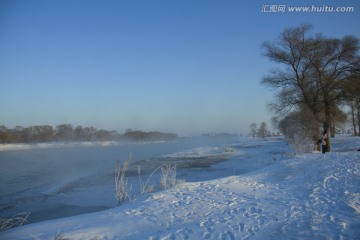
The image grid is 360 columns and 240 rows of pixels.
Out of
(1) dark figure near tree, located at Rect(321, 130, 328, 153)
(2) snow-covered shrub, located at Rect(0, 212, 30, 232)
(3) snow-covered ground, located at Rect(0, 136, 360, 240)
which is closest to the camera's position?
(3) snow-covered ground, located at Rect(0, 136, 360, 240)

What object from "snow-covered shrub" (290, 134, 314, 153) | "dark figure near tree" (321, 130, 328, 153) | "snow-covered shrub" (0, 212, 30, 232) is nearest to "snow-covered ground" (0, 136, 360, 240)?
"snow-covered shrub" (0, 212, 30, 232)

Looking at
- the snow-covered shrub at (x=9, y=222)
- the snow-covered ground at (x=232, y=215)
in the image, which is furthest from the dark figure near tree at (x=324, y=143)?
the snow-covered shrub at (x=9, y=222)

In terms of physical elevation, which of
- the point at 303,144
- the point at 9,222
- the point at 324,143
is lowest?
the point at 9,222

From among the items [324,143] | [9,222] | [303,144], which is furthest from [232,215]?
[303,144]

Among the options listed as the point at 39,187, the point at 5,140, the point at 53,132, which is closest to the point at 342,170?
the point at 39,187

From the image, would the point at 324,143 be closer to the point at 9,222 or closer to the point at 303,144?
the point at 303,144

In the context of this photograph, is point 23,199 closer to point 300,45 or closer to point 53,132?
point 300,45

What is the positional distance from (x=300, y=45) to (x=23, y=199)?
18.5 metres

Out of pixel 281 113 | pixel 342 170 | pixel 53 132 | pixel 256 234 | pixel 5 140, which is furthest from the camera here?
pixel 53 132

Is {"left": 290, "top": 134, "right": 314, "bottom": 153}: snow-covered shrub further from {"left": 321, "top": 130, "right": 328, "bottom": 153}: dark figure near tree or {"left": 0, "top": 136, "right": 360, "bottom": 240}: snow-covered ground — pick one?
{"left": 0, "top": 136, "right": 360, "bottom": 240}: snow-covered ground

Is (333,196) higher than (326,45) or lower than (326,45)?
lower

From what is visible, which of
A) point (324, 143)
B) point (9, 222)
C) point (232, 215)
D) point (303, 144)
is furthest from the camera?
point (303, 144)

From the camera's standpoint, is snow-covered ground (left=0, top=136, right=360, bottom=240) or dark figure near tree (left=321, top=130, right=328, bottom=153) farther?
dark figure near tree (left=321, top=130, right=328, bottom=153)

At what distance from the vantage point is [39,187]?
1235 cm
